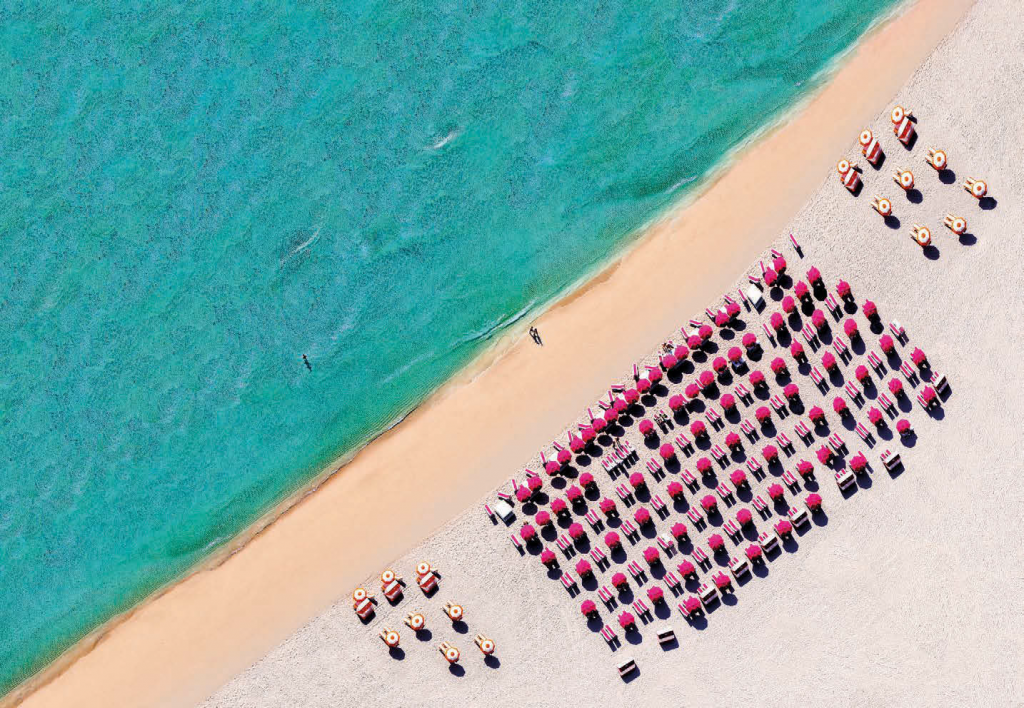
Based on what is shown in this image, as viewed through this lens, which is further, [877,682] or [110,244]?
[110,244]

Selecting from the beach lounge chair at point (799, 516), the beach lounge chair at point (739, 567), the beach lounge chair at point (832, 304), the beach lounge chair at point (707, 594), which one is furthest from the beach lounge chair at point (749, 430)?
the beach lounge chair at point (707, 594)

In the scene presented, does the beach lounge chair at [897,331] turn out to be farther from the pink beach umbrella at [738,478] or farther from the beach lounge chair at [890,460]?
the pink beach umbrella at [738,478]

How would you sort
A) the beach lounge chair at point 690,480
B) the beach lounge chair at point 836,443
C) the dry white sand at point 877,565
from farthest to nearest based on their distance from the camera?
the beach lounge chair at point 690,480 < the beach lounge chair at point 836,443 < the dry white sand at point 877,565

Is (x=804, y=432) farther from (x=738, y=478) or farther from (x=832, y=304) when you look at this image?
(x=832, y=304)

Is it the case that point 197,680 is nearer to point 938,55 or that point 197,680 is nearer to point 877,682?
point 877,682

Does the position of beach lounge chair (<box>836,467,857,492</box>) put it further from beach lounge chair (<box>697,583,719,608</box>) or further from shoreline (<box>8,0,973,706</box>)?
shoreline (<box>8,0,973,706</box>)

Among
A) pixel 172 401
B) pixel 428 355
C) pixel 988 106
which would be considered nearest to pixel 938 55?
pixel 988 106
